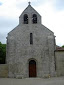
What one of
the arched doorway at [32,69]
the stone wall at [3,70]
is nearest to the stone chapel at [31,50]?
the arched doorway at [32,69]

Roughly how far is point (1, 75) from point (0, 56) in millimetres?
14876

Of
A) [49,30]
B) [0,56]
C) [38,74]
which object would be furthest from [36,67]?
[0,56]

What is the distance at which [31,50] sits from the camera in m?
25.3

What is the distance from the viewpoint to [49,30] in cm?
2597

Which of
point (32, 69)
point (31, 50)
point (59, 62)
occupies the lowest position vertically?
point (32, 69)

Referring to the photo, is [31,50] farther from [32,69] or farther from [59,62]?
[59,62]

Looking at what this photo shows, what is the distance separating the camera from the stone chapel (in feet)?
80.9

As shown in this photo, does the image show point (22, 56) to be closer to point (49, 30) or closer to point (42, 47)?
point (42, 47)

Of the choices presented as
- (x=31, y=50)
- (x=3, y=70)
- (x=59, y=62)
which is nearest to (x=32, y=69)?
(x=31, y=50)

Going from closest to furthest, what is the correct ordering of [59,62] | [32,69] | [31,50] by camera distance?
[59,62] < [32,69] < [31,50]

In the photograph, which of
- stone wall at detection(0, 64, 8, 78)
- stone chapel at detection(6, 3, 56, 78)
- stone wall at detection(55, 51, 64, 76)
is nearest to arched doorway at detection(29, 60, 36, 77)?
stone chapel at detection(6, 3, 56, 78)

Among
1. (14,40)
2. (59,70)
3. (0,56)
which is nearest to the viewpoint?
(59,70)

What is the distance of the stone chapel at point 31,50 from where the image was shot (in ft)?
80.9

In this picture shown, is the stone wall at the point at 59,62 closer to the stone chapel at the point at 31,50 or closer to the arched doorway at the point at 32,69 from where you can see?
the stone chapel at the point at 31,50
